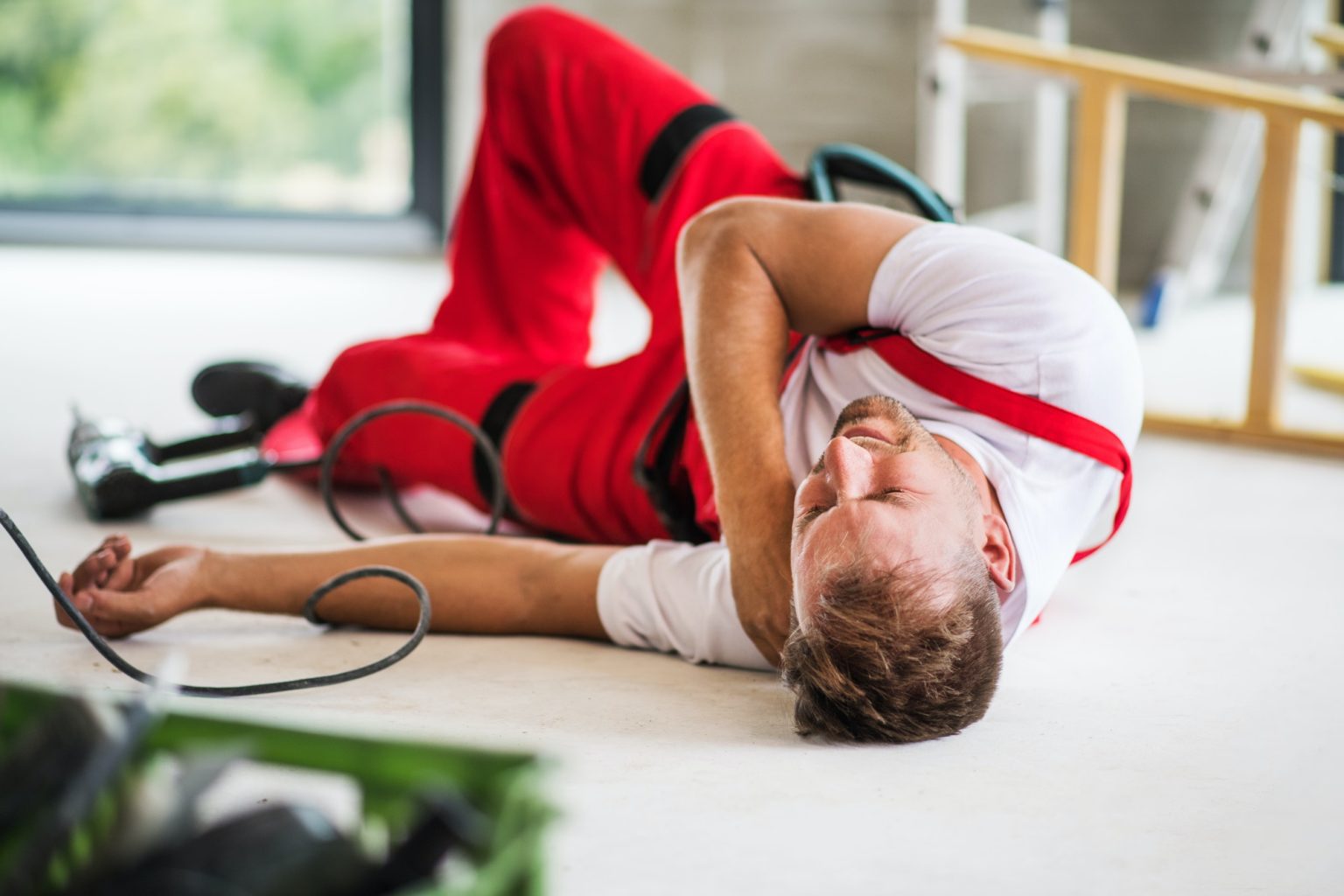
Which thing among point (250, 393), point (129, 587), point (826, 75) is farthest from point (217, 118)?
point (129, 587)

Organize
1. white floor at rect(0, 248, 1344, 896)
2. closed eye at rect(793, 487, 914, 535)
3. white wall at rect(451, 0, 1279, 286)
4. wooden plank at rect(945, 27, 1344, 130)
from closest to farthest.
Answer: white floor at rect(0, 248, 1344, 896) → closed eye at rect(793, 487, 914, 535) → wooden plank at rect(945, 27, 1344, 130) → white wall at rect(451, 0, 1279, 286)

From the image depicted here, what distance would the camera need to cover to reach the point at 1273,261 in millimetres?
2361

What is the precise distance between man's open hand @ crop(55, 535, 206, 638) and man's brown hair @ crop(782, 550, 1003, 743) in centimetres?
63

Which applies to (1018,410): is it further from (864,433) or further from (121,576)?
(121,576)

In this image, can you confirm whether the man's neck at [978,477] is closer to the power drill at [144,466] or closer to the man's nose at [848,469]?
the man's nose at [848,469]

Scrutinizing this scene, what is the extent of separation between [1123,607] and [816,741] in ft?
1.87

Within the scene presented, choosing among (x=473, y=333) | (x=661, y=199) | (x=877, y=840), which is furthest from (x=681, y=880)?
(x=473, y=333)

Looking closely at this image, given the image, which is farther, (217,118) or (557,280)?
(217,118)

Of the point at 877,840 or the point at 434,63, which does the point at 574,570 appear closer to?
the point at 877,840

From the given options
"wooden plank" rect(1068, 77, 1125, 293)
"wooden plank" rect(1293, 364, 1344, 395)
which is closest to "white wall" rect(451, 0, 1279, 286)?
"wooden plank" rect(1293, 364, 1344, 395)

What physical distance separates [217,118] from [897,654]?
4.55 metres

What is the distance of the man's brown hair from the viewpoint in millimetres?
1087

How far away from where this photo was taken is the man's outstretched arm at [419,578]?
1.44 m

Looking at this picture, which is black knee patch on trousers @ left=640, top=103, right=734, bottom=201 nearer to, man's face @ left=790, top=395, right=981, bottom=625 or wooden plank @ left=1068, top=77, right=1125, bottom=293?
man's face @ left=790, top=395, right=981, bottom=625
